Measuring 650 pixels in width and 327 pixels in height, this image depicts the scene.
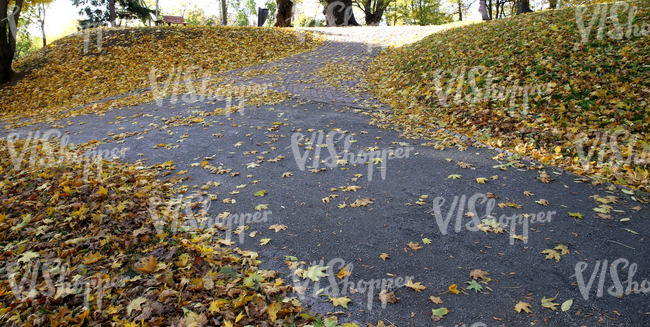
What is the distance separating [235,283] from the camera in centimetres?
290

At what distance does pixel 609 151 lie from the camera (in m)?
4.97

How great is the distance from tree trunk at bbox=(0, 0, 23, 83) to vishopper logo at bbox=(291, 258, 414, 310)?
15.6 m

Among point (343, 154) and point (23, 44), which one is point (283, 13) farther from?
point (23, 44)

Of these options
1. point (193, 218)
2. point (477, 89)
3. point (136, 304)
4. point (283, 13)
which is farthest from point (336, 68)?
point (283, 13)

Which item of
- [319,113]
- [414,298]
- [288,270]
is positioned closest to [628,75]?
[319,113]

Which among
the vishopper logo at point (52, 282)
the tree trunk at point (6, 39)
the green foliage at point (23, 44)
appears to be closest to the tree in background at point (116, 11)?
the green foliage at point (23, 44)

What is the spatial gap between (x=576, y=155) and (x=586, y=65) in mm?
2866

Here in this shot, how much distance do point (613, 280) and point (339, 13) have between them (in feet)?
73.4

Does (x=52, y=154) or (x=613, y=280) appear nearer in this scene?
(x=613, y=280)

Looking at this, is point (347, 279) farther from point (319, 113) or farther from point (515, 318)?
point (319, 113)

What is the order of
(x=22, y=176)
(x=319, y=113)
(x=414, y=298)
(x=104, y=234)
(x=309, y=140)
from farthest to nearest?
(x=319, y=113)
(x=309, y=140)
(x=22, y=176)
(x=104, y=234)
(x=414, y=298)

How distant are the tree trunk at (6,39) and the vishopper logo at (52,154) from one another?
7923 millimetres

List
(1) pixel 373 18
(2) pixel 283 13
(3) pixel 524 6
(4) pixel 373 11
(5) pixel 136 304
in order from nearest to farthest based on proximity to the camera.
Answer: (5) pixel 136 304
(3) pixel 524 6
(2) pixel 283 13
(1) pixel 373 18
(4) pixel 373 11

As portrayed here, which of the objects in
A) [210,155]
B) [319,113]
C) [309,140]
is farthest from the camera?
[319,113]
